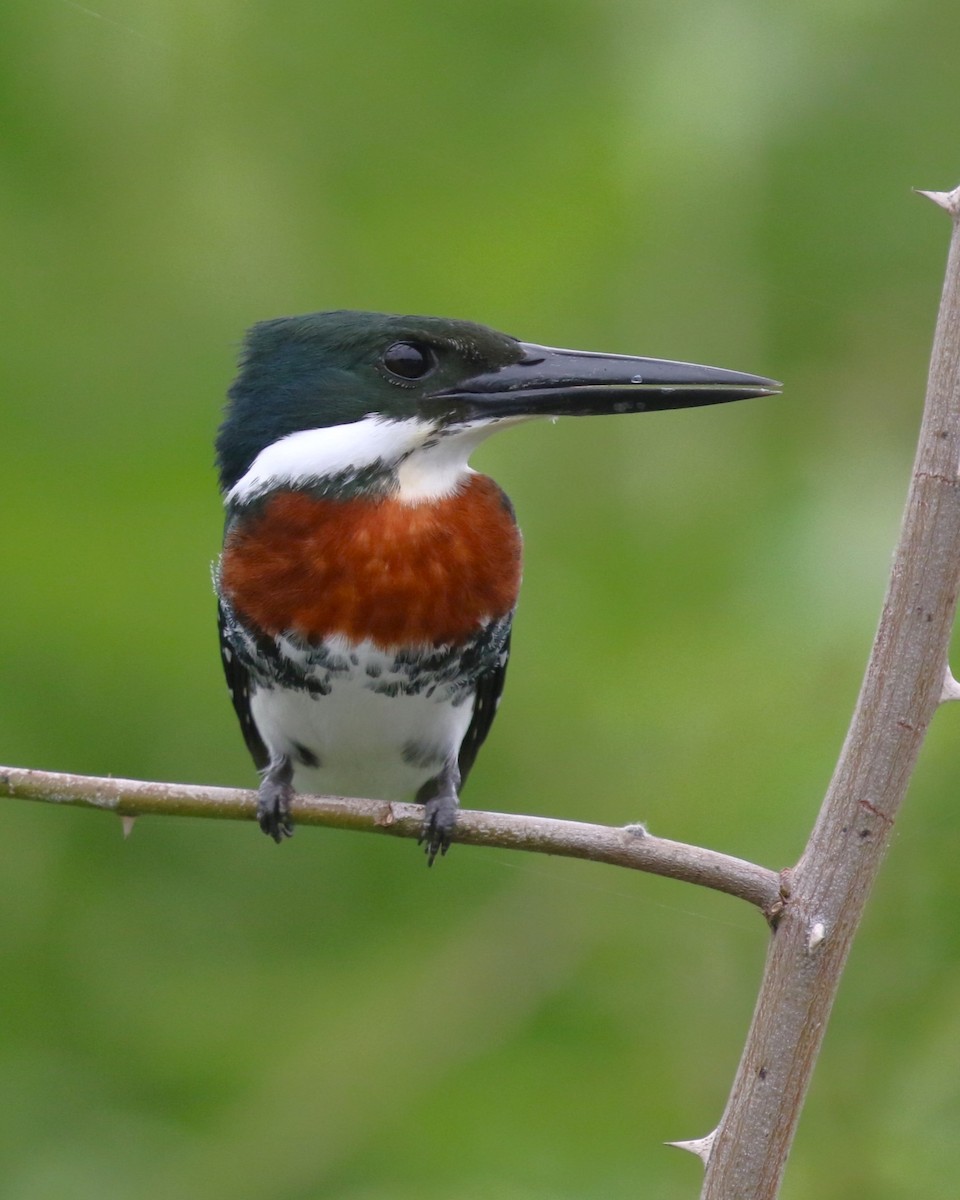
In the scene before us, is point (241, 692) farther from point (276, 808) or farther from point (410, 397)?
point (410, 397)

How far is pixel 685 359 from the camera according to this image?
9.84ft

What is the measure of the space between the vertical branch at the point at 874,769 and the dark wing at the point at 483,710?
50.6 inches

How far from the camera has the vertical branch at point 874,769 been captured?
1538mm

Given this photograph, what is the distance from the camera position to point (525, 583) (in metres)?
2.96

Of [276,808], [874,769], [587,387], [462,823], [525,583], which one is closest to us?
[874,769]

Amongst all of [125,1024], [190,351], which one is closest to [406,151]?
[190,351]

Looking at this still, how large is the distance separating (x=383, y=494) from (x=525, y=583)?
20.4 inches

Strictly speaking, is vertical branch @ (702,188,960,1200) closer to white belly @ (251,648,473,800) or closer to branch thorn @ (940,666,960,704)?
branch thorn @ (940,666,960,704)

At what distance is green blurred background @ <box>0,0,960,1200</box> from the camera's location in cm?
262

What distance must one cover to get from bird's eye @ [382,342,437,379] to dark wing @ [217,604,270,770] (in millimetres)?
527

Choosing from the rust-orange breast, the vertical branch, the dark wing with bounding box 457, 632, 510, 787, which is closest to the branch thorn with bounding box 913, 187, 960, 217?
the vertical branch

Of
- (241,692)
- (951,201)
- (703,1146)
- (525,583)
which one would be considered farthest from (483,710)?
(951,201)

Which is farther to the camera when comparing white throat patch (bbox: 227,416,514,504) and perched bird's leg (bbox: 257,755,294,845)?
perched bird's leg (bbox: 257,755,294,845)

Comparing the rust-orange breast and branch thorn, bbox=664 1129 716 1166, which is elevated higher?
the rust-orange breast
